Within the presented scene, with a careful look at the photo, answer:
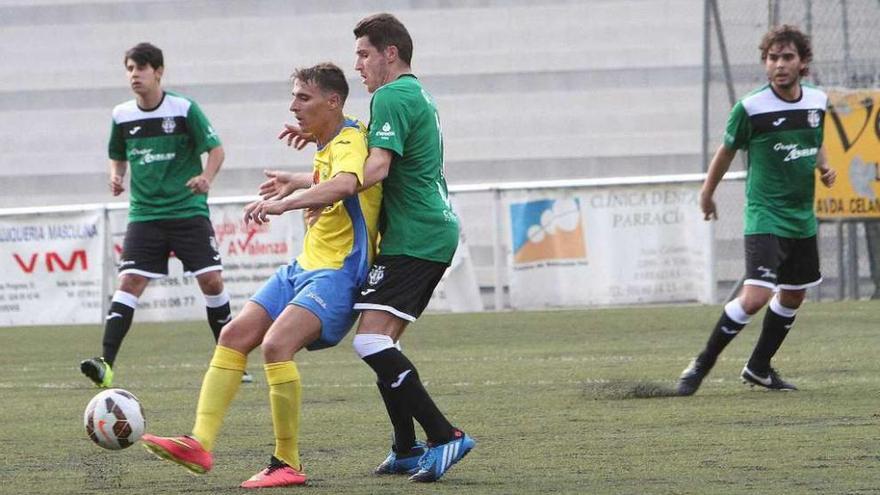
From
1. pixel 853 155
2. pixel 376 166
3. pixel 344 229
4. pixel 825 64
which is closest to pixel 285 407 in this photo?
pixel 344 229

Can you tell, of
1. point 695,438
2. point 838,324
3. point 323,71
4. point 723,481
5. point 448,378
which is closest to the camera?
point 723,481

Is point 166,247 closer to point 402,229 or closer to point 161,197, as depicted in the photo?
point 161,197

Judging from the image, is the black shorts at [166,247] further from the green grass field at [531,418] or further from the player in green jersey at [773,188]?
the player in green jersey at [773,188]

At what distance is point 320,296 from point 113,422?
3.07 ft

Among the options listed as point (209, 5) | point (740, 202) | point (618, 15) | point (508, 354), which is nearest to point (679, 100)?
point (618, 15)

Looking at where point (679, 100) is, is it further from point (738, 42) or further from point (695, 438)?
point (695, 438)

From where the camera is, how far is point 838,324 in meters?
13.1

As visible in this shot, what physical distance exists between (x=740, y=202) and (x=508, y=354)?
757 cm

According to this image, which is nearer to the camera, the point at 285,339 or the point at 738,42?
the point at 285,339

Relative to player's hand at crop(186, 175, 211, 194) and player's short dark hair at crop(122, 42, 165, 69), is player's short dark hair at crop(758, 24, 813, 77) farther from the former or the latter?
player's short dark hair at crop(122, 42, 165, 69)

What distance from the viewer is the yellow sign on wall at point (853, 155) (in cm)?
1628

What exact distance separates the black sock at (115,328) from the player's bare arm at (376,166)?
4504 millimetres

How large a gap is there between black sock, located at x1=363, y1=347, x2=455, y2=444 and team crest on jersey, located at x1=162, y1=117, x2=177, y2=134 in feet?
14.7

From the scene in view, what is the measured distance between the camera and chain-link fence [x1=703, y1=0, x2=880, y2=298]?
54.3 ft
